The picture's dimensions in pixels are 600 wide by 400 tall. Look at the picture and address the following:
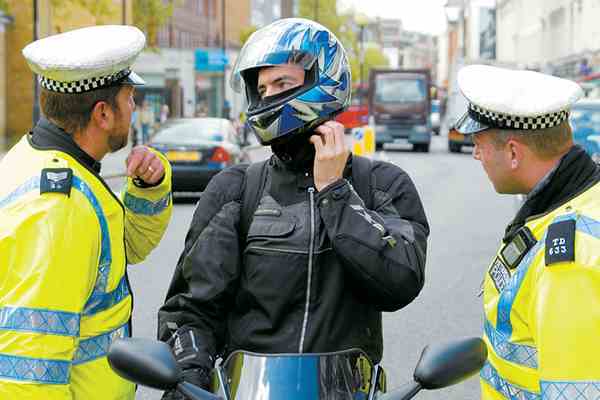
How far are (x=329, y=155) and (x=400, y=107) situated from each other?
35194 mm

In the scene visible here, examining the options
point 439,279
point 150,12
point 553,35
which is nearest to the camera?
point 439,279

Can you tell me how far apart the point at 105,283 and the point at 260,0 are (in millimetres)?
95287

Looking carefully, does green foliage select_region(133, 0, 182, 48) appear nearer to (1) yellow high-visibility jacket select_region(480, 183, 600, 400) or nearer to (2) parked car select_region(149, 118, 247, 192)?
(2) parked car select_region(149, 118, 247, 192)

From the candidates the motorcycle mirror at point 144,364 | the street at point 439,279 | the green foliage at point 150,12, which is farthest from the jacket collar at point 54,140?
the green foliage at point 150,12

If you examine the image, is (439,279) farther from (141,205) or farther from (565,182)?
(565,182)

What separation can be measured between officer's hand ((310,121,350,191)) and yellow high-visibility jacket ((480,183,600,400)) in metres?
0.51

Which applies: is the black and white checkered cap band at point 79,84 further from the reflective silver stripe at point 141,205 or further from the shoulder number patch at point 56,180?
the reflective silver stripe at point 141,205

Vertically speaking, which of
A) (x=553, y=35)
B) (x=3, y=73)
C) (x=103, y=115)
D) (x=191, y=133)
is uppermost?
(x=103, y=115)

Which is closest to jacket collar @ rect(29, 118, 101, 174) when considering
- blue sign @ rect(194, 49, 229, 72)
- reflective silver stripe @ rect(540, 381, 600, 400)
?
reflective silver stripe @ rect(540, 381, 600, 400)

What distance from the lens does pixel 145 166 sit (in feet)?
11.8

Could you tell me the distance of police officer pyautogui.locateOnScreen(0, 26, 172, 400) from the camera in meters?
2.67

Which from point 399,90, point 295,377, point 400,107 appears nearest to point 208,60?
point 399,90

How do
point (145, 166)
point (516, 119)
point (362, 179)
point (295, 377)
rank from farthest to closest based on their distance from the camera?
1. point (145, 166)
2. point (362, 179)
3. point (516, 119)
4. point (295, 377)

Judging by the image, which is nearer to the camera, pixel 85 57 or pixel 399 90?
pixel 85 57
